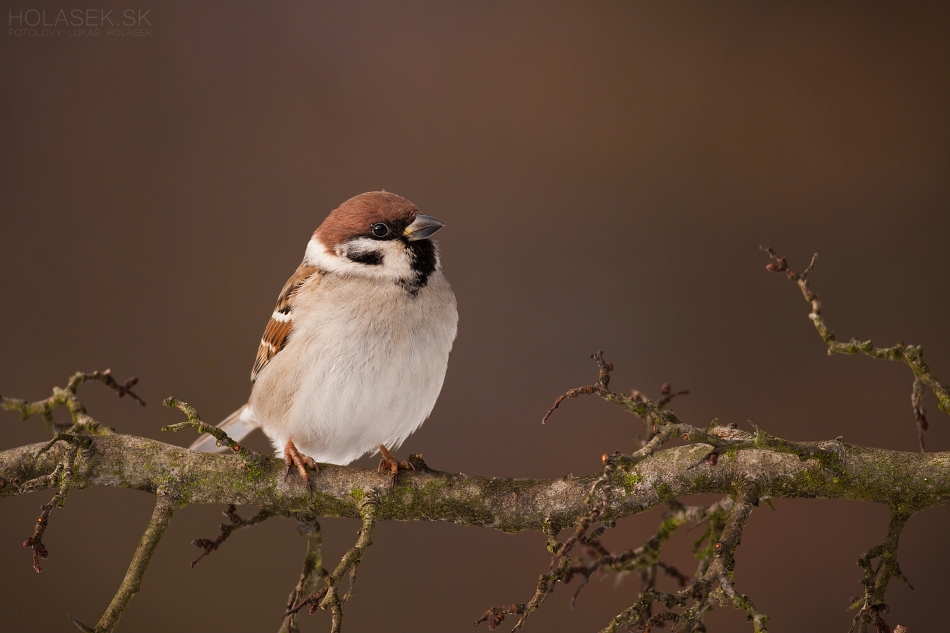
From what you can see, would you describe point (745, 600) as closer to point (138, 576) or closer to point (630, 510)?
point (630, 510)

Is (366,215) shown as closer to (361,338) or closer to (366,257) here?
(366,257)

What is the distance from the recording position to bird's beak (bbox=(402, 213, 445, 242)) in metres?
1.92

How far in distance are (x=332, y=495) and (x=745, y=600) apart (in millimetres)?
829

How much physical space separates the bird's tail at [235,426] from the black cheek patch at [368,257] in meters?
0.56

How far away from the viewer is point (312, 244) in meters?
2.13

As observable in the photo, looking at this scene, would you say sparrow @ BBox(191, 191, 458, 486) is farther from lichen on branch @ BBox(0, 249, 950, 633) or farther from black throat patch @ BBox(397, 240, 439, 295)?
lichen on branch @ BBox(0, 249, 950, 633)

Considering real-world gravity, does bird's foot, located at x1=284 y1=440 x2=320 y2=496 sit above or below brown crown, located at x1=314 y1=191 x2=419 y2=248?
below

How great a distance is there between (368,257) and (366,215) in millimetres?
104

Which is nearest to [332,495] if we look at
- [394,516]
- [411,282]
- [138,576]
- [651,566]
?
[394,516]

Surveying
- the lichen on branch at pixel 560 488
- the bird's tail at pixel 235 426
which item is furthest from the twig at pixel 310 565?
the bird's tail at pixel 235 426

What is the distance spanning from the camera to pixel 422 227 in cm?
193

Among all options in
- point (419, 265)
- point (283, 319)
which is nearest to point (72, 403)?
point (283, 319)

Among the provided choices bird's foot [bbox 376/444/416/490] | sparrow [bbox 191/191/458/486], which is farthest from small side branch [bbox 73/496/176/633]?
bird's foot [bbox 376/444/416/490]

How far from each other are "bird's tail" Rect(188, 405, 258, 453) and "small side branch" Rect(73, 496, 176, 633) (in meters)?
0.65
